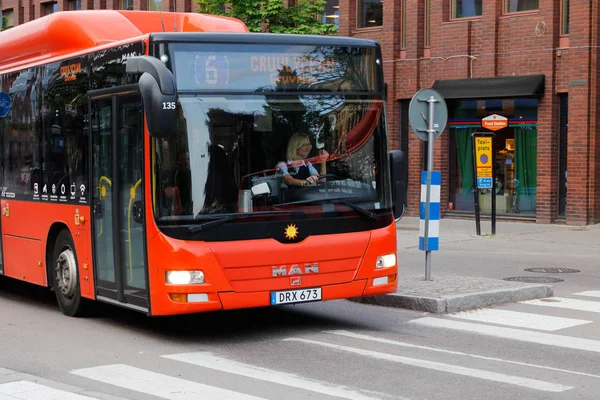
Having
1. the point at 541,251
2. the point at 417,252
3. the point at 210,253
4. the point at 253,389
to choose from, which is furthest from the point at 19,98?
the point at 541,251

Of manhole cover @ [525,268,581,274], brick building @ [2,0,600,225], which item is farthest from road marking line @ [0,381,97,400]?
brick building @ [2,0,600,225]

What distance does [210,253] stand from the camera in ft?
29.6

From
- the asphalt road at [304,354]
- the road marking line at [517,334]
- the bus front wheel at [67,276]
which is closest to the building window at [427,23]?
the asphalt road at [304,354]

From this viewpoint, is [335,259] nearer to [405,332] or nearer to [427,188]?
[405,332]

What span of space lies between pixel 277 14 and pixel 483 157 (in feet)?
23.7

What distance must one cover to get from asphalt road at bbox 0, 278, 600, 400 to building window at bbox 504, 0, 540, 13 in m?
14.1

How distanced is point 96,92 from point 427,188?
4.22m

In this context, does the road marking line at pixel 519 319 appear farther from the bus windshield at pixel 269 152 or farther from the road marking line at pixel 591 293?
the road marking line at pixel 591 293

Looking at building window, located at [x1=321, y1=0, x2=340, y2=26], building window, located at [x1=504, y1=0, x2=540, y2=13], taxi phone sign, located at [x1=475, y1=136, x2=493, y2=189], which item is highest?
building window, located at [x1=321, y1=0, x2=340, y2=26]

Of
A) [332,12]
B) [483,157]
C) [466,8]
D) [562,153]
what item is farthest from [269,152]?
[332,12]

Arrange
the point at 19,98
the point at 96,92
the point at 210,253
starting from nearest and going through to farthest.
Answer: the point at 210,253 < the point at 96,92 < the point at 19,98

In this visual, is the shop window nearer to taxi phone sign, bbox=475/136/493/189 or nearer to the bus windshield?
taxi phone sign, bbox=475/136/493/189

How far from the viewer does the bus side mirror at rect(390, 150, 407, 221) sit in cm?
1006

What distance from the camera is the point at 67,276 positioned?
1099 cm
